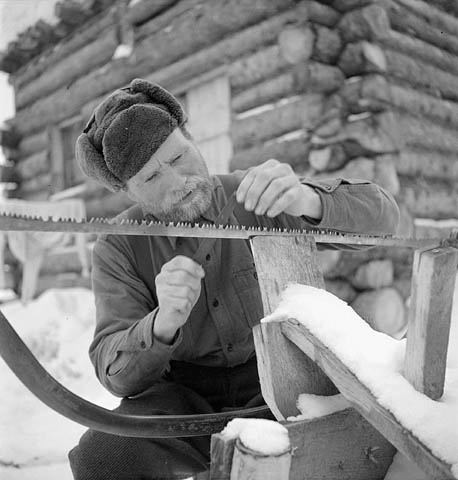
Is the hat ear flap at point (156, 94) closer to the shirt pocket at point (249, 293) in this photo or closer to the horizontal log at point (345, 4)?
the shirt pocket at point (249, 293)

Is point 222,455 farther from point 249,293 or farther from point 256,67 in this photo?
point 256,67

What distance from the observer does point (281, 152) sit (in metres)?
3.67

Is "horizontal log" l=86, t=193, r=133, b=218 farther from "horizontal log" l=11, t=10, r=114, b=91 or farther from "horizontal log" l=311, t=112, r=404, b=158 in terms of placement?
"horizontal log" l=311, t=112, r=404, b=158

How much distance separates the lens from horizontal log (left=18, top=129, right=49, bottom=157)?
632cm

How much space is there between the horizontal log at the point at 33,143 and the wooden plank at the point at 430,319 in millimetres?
6182

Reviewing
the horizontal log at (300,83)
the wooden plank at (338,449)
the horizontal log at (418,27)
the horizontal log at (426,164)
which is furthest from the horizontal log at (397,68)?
the wooden plank at (338,449)

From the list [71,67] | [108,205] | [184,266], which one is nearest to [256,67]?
[108,205]

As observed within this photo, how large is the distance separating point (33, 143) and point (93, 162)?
5514 millimetres

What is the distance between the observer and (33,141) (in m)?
6.52

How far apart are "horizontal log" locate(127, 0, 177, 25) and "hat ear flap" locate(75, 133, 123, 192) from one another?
3.52m

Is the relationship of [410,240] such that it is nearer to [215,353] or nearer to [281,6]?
[215,353]

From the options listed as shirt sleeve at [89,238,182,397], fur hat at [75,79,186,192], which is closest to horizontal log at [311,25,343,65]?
fur hat at [75,79,186,192]

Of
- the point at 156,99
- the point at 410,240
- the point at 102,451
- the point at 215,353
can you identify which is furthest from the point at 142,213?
the point at 410,240

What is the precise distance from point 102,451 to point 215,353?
41 centimetres
